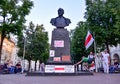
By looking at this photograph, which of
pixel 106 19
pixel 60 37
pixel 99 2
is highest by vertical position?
pixel 99 2

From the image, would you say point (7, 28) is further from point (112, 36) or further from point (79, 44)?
point (79, 44)

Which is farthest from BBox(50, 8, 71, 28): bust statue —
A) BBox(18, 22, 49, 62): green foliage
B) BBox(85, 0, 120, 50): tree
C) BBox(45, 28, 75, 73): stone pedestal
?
BBox(18, 22, 49, 62): green foliage

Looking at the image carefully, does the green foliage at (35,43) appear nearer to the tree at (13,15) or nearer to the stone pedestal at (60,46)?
the tree at (13,15)

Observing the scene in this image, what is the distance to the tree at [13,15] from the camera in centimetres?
3806

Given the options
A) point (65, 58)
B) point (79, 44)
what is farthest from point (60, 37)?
point (79, 44)

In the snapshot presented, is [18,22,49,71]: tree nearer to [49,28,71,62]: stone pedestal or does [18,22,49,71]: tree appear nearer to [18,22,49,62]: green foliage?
[18,22,49,62]: green foliage

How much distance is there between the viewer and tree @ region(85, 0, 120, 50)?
3831 cm

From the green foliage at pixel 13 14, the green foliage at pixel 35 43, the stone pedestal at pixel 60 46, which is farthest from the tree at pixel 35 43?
the stone pedestal at pixel 60 46

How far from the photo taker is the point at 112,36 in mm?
38750

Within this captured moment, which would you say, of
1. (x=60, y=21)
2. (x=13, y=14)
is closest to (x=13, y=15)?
(x=13, y=14)

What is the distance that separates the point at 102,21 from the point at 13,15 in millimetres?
12585

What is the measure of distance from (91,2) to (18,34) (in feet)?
38.0

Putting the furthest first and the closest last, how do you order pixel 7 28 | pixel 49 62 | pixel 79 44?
pixel 79 44 → pixel 7 28 → pixel 49 62

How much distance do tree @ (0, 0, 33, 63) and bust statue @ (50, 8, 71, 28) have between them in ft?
60.0
